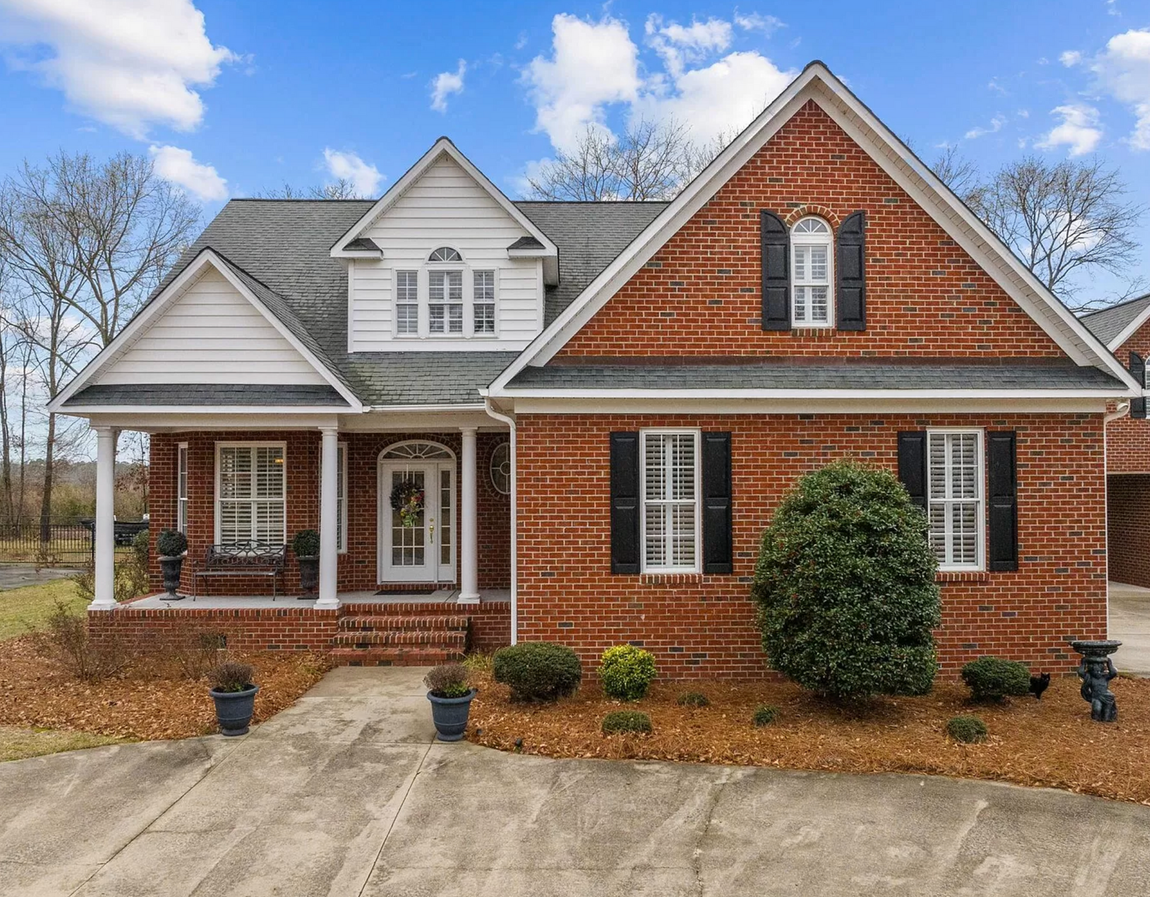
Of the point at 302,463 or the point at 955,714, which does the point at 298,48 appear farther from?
the point at 955,714

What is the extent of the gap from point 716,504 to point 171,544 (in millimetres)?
8731

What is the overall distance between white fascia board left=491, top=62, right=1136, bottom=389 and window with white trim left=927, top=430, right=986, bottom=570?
1770 mm

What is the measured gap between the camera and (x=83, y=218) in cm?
2936

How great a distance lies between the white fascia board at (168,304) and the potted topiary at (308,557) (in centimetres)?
240

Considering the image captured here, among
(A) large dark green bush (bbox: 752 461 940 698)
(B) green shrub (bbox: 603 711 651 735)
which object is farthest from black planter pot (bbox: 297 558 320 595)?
(A) large dark green bush (bbox: 752 461 940 698)

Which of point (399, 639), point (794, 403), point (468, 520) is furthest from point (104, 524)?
point (794, 403)

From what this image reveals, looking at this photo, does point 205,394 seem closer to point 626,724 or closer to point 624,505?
point 624,505

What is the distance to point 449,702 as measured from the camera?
23.6 ft

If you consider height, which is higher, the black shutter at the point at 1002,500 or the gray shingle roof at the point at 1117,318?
the gray shingle roof at the point at 1117,318

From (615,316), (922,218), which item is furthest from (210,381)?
(922,218)

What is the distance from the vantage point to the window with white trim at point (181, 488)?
41.3ft

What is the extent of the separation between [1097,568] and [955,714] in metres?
3.11

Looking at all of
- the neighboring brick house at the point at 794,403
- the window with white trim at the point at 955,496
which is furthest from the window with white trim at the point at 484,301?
the window with white trim at the point at 955,496

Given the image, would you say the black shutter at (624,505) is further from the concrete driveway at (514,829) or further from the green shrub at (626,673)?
the concrete driveway at (514,829)
